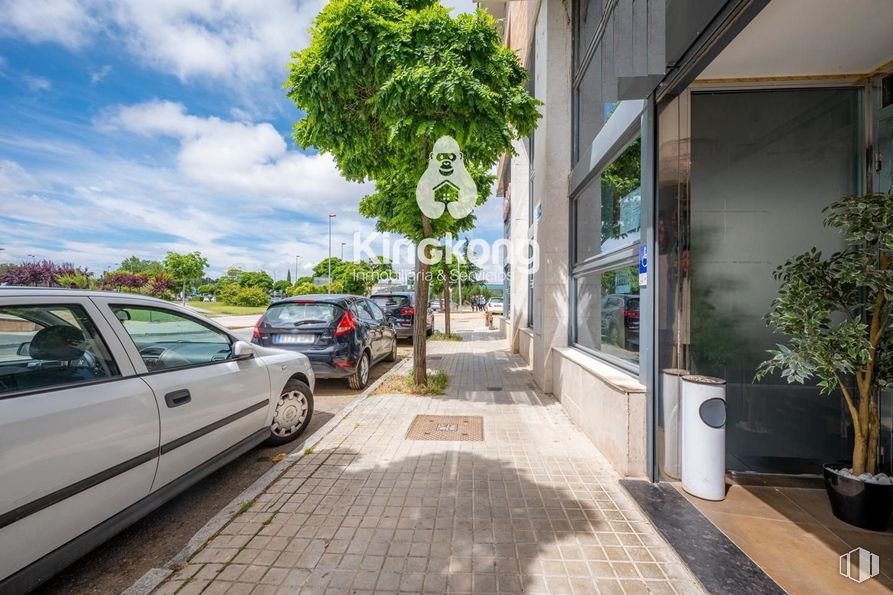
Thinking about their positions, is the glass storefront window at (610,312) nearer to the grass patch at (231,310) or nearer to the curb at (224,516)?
the curb at (224,516)

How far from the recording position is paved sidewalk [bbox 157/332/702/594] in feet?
7.77

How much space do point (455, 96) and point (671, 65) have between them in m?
2.49

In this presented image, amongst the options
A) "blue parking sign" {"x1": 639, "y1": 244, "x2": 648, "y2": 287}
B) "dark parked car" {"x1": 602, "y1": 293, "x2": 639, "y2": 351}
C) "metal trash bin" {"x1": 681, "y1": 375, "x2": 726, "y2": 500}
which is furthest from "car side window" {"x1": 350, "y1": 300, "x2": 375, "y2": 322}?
"metal trash bin" {"x1": 681, "y1": 375, "x2": 726, "y2": 500}

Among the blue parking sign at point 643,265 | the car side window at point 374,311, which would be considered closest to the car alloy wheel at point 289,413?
the blue parking sign at point 643,265

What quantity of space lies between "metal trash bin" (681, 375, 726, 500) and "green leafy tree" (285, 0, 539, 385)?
3.89 meters

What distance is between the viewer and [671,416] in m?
3.57

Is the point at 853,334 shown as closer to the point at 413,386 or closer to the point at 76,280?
the point at 413,386

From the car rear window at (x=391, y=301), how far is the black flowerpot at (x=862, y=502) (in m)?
12.1

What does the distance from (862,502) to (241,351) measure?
501cm

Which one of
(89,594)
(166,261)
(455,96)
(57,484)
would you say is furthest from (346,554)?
(166,261)

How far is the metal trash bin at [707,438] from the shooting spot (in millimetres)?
3299

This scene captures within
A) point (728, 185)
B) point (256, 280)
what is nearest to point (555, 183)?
point (728, 185)

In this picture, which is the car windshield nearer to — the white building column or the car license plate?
the car license plate

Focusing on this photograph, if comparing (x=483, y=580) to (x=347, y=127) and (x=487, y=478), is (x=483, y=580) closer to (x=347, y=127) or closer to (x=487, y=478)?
(x=487, y=478)
